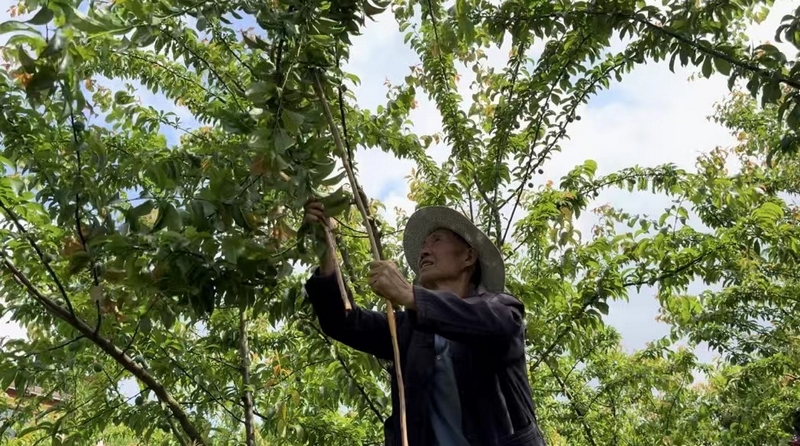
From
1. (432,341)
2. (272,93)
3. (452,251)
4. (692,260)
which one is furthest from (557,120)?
(272,93)

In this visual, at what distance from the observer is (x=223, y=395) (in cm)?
419

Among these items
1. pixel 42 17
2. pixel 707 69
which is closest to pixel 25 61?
pixel 42 17

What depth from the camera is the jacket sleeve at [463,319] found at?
1912 mm

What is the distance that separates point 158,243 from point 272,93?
1.64 ft

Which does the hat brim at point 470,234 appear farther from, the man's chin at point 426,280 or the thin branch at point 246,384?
the thin branch at point 246,384

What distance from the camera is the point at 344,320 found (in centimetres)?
223

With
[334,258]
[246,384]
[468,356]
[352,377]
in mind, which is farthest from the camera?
[246,384]

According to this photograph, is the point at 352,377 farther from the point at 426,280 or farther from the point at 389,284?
the point at 389,284

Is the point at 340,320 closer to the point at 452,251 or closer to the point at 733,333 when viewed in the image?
the point at 452,251

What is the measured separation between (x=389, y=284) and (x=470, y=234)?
2.48ft

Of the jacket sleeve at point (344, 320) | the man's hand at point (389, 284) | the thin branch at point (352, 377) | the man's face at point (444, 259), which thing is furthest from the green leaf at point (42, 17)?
the thin branch at point (352, 377)

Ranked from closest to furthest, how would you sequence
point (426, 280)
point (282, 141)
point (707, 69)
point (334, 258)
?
point (282, 141) < point (334, 258) < point (426, 280) < point (707, 69)

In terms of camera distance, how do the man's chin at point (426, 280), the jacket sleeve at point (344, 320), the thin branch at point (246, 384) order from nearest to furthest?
the jacket sleeve at point (344, 320) → the man's chin at point (426, 280) → the thin branch at point (246, 384)

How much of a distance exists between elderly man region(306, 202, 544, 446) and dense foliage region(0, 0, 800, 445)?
24cm
